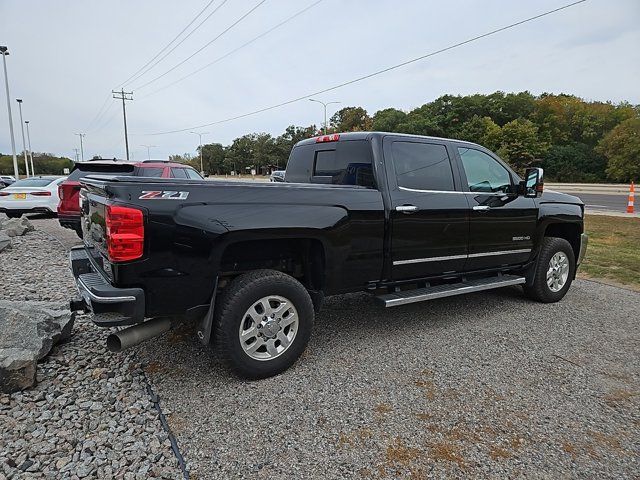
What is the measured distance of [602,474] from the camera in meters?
2.29

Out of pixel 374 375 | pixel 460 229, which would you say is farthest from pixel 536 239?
pixel 374 375

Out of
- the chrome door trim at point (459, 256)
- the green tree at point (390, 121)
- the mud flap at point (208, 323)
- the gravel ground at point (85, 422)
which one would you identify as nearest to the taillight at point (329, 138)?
the chrome door trim at point (459, 256)

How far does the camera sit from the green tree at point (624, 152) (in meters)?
45.4

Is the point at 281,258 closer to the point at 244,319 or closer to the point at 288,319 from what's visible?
the point at 288,319

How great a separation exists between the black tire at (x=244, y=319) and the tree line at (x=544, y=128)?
4500 centimetres

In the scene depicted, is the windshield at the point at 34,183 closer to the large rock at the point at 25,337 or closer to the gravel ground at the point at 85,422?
the gravel ground at the point at 85,422

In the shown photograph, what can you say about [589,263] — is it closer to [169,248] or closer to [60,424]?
[169,248]

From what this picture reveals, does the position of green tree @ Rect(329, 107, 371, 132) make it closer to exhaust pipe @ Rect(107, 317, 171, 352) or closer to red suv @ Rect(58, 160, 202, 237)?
red suv @ Rect(58, 160, 202, 237)

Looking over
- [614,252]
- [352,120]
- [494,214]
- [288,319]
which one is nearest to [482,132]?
[352,120]

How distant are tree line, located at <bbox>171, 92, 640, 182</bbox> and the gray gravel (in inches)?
1722

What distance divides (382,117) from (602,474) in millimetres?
75269

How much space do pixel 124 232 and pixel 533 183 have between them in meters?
4.24

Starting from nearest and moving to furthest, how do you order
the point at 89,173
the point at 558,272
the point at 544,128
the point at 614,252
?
the point at 558,272, the point at 89,173, the point at 614,252, the point at 544,128

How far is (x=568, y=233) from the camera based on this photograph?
5621mm
